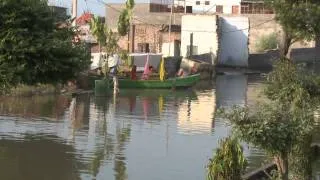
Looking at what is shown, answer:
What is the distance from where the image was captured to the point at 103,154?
49.1 feet

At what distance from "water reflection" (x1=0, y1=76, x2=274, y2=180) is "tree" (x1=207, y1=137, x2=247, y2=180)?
118cm

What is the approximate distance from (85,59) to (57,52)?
901 millimetres

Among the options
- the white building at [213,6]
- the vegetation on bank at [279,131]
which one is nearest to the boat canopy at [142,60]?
the white building at [213,6]

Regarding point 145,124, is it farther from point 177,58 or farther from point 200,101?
point 177,58

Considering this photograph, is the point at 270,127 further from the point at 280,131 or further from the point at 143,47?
the point at 143,47

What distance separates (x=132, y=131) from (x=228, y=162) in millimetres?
Answer: 9603

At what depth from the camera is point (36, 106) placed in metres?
24.2

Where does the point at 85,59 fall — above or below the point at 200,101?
above

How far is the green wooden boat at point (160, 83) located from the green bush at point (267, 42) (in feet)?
61.5

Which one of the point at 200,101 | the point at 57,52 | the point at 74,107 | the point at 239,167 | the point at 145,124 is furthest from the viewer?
the point at 200,101

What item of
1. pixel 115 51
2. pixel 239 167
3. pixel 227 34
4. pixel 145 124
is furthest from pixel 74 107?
pixel 227 34

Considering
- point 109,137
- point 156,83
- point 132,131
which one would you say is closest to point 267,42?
point 156,83

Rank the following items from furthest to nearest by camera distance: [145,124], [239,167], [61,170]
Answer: [145,124]
[61,170]
[239,167]

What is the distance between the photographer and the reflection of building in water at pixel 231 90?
2905cm
